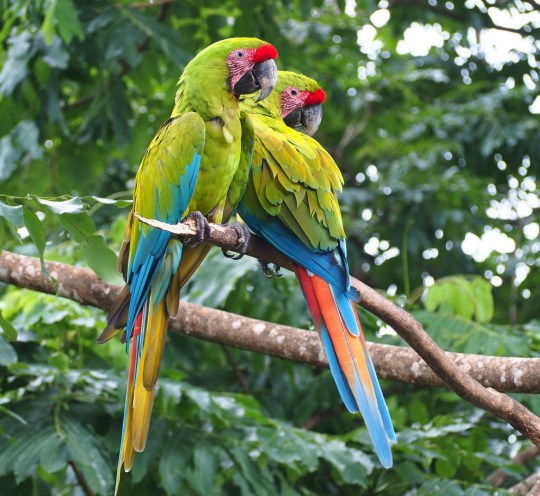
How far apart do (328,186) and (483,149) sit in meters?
1.93

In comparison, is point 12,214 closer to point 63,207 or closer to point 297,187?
point 63,207

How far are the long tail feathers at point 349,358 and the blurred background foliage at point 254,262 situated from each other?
439 mm

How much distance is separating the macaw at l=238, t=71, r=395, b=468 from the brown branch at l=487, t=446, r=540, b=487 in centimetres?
104

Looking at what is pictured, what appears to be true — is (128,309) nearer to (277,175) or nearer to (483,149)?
(277,175)

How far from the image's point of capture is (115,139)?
3.13 metres

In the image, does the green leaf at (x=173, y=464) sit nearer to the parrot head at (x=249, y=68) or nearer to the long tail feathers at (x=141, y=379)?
the long tail feathers at (x=141, y=379)

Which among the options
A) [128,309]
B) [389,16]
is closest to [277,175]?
[128,309]

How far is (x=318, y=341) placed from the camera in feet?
7.02

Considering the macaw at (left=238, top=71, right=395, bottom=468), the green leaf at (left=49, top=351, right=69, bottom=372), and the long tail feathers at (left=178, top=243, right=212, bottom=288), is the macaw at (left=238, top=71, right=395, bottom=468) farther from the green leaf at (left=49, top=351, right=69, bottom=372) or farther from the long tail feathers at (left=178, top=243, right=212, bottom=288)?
the green leaf at (left=49, top=351, right=69, bottom=372)

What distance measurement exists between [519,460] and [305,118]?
4.18 ft

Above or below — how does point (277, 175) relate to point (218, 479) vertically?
above

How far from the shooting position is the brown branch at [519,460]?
2.66m

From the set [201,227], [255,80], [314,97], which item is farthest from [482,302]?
[201,227]

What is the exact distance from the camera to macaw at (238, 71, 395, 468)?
1.74 meters
